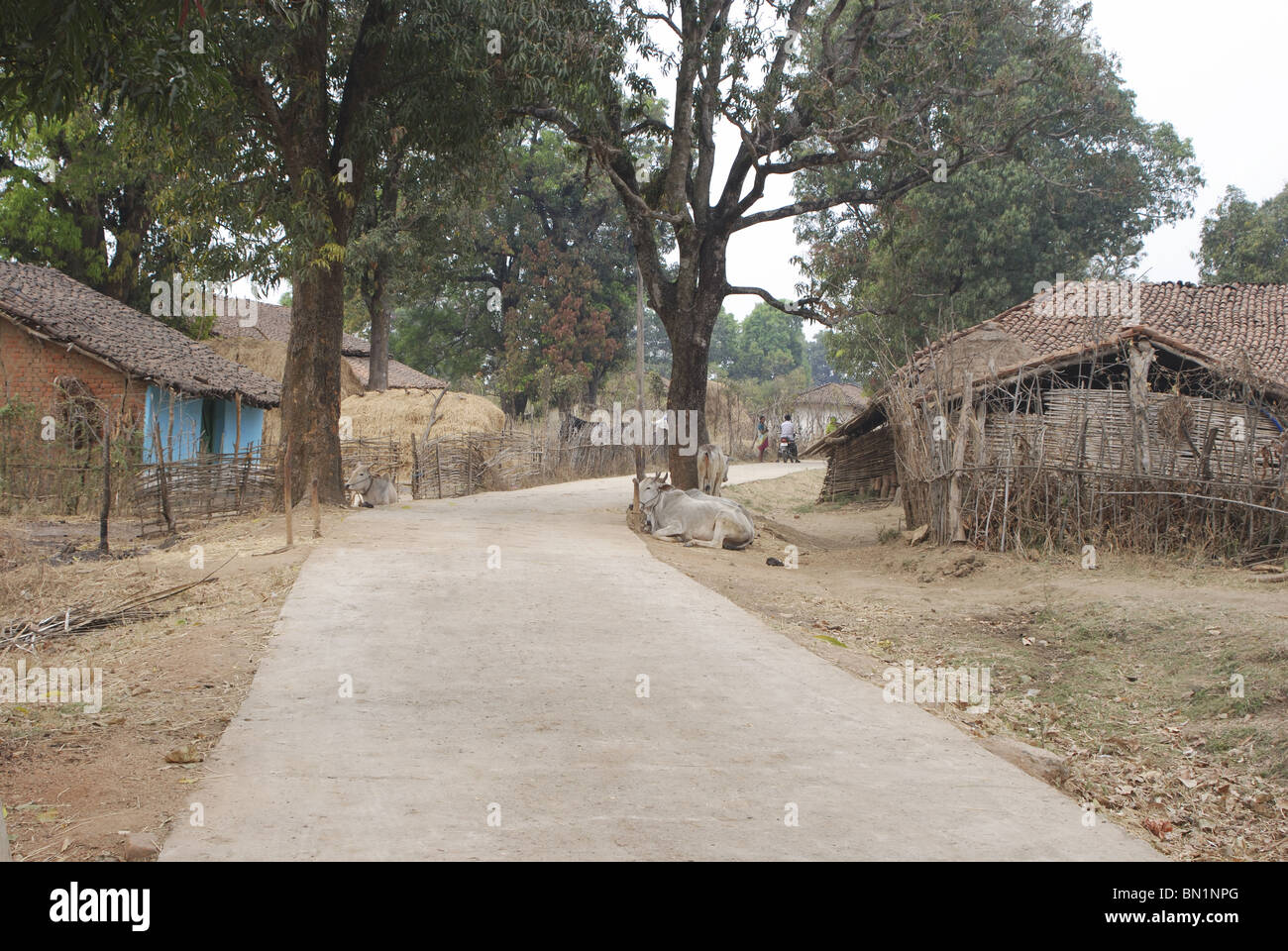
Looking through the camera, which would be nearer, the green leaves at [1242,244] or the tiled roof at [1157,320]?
the tiled roof at [1157,320]

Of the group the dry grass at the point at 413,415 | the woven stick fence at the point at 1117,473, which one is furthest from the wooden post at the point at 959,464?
the dry grass at the point at 413,415

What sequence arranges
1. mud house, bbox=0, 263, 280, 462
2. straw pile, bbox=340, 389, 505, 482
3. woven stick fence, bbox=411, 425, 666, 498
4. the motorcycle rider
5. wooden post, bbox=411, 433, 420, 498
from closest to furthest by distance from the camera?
mud house, bbox=0, 263, 280, 462 → wooden post, bbox=411, 433, 420, 498 → woven stick fence, bbox=411, 425, 666, 498 → straw pile, bbox=340, 389, 505, 482 → the motorcycle rider

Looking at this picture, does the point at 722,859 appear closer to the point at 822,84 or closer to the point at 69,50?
the point at 69,50

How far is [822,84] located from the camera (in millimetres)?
15992

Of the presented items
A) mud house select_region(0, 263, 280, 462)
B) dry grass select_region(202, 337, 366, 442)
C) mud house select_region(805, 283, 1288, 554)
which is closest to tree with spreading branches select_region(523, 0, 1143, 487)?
mud house select_region(805, 283, 1288, 554)

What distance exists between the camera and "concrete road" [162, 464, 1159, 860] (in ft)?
13.9

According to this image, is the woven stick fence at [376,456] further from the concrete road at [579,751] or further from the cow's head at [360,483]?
the concrete road at [579,751]

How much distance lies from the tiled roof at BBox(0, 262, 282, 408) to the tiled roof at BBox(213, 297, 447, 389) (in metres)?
7.24

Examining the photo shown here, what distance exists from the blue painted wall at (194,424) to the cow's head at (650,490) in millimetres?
7965

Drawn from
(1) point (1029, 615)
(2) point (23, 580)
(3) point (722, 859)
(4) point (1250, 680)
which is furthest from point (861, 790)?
(2) point (23, 580)

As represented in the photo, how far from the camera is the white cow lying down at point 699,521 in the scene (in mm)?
15156

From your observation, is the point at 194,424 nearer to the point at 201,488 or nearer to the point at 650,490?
the point at 201,488

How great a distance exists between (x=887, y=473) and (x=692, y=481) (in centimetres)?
613

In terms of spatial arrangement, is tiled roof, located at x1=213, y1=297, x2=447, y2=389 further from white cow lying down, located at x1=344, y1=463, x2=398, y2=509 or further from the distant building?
the distant building
